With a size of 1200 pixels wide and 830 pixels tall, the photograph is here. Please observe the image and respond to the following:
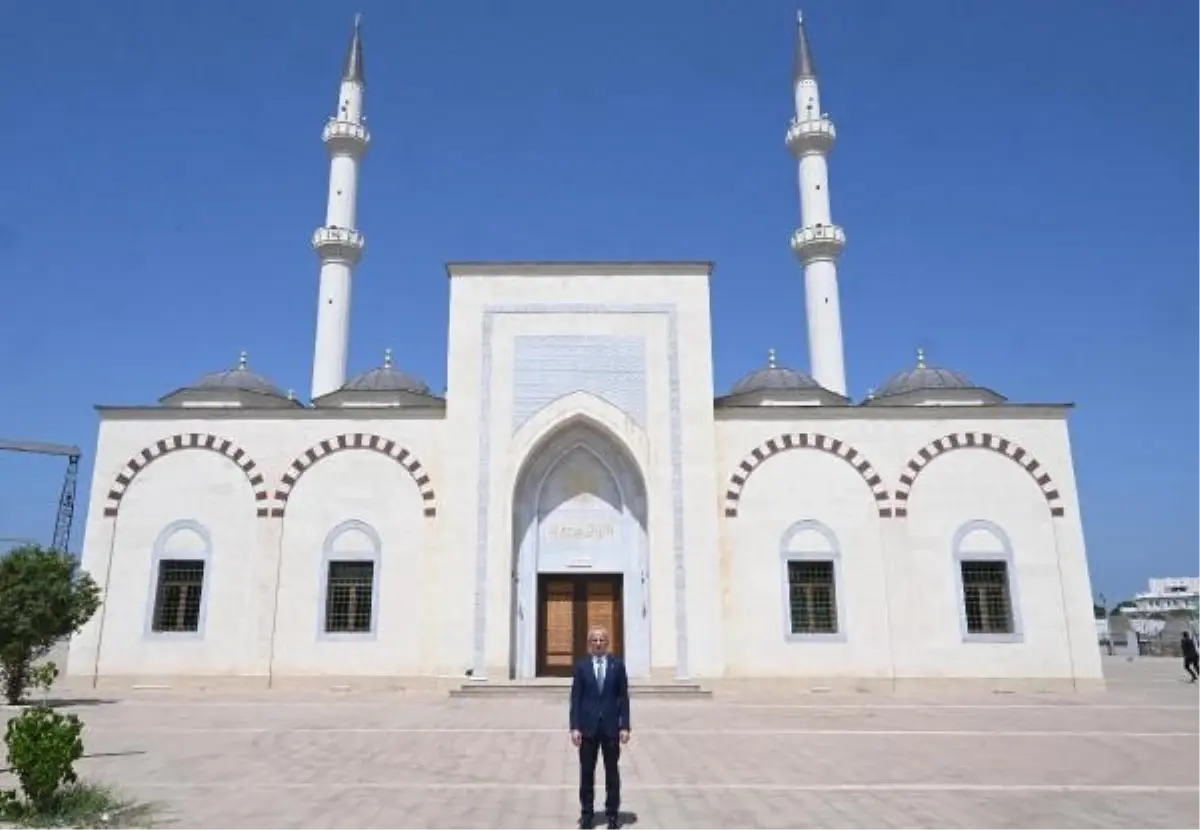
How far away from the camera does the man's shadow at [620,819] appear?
5894 millimetres

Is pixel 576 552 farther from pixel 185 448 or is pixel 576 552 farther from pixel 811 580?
pixel 185 448

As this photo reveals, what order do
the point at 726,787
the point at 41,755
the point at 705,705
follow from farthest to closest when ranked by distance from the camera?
the point at 705,705 < the point at 726,787 < the point at 41,755

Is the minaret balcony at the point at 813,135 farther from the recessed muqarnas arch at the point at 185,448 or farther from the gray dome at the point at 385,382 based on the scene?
the recessed muqarnas arch at the point at 185,448

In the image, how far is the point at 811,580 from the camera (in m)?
18.0

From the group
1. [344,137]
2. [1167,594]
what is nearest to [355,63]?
[344,137]

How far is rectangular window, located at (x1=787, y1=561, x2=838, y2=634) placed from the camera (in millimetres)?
17750

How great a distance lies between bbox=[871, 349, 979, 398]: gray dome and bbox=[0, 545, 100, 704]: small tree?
18.7m

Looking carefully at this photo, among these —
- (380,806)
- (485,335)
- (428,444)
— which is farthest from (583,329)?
(380,806)

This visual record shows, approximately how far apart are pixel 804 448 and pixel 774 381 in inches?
199

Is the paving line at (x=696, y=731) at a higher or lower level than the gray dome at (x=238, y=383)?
lower

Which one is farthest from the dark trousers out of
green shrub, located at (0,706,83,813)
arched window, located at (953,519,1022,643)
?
arched window, located at (953,519,1022,643)

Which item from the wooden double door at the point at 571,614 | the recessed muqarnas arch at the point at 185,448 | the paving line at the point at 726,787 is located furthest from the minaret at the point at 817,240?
the paving line at the point at 726,787

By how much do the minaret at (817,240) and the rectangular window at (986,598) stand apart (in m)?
8.15

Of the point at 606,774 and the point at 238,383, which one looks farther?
the point at 238,383
